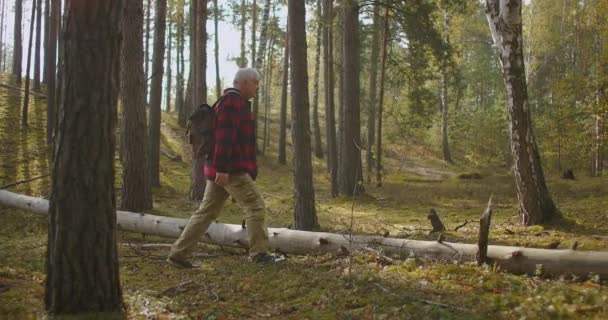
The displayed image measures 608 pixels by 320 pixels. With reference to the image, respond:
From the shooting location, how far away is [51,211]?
3.53 m

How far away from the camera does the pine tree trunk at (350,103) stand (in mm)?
15305

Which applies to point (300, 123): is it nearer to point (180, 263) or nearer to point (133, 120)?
point (180, 263)

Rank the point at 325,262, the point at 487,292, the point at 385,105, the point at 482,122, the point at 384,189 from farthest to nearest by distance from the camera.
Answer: the point at 385,105 < the point at 482,122 < the point at 384,189 < the point at 325,262 < the point at 487,292

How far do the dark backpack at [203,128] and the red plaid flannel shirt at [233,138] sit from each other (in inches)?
3.4

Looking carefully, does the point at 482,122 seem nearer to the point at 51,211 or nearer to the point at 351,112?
the point at 351,112

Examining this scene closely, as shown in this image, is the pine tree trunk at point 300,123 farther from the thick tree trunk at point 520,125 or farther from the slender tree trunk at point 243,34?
the slender tree trunk at point 243,34

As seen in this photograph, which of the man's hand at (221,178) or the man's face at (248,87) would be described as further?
the man's face at (248,87)

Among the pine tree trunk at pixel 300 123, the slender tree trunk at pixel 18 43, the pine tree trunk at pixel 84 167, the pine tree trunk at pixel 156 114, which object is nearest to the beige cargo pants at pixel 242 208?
the pine tree trunk at pixel 84 167

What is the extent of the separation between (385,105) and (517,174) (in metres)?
19.0

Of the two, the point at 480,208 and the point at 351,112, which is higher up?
the point at 351,112

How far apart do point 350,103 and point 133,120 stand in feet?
23.2

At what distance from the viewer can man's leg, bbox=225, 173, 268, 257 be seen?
18.1 feet

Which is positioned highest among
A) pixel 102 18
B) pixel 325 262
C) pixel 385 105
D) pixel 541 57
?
pixel 541 57

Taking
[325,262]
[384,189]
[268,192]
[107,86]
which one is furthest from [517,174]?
[268,192]
